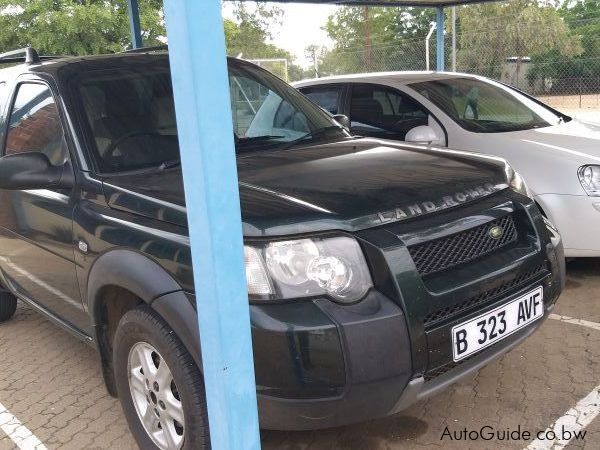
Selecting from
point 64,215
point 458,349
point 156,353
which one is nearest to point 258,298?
point 156,353

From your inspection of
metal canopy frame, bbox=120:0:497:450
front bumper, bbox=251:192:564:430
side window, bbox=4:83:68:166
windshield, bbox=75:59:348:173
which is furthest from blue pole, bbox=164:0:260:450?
side window, bbox=4:83:68:166

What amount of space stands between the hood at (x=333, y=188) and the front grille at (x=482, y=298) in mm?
366

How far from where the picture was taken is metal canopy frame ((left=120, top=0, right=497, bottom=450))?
157 centimetres

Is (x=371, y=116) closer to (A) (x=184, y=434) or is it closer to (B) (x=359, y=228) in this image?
(B) (x=359, y=228)

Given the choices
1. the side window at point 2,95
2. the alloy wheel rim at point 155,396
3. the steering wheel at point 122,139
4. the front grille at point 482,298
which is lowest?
the alloy wheel rim at point 155,396

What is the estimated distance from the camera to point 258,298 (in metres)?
2.07

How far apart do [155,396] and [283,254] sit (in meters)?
0.85

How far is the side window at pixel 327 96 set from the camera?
5.58 meters

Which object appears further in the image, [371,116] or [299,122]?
[371,116]

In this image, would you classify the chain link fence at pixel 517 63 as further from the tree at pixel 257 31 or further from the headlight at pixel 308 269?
the headlight at pixel 308 269

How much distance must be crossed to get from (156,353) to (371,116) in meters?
3.52

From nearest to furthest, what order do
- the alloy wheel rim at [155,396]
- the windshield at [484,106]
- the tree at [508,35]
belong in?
1. the alloy wheel rim at [155,396]
2. the windshield at [484,106]
3. the tree at [508,35]

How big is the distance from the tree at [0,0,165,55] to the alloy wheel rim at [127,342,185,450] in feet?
53.5

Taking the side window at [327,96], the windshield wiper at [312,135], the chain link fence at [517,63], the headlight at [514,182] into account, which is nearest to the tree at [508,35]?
the chain link fence at [517,63]
